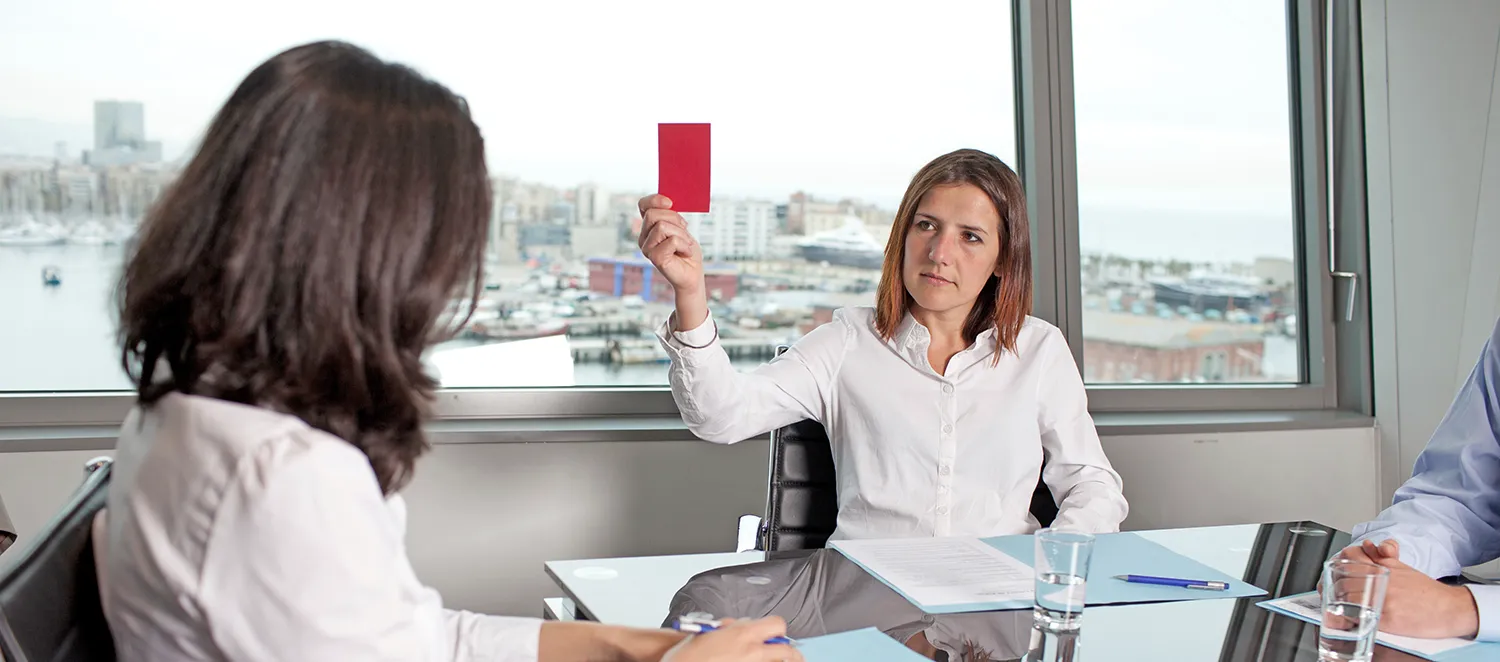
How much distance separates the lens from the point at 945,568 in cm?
146

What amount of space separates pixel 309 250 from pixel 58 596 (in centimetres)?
31

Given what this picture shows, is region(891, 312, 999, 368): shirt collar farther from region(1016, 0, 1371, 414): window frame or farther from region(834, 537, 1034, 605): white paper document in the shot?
region(1016, 0, 1371, 414): window frame

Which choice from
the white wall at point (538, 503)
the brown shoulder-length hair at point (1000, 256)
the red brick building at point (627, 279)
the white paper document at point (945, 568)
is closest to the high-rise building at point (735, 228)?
the red brick building at point (627, 279)

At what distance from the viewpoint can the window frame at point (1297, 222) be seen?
3023 millimetres

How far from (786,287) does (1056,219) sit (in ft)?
2.41

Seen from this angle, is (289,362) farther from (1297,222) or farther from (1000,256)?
(1297,222)

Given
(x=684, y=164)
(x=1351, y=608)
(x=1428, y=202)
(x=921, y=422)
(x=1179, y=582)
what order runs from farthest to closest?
(x=1428, y=202)
(x=921, y=422)
(x=684, y=164)
(x=1179, y=582)
(x=1351, y=608)

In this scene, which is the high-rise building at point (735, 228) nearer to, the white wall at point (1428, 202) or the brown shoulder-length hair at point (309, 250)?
the white wall at point (1428, 202)

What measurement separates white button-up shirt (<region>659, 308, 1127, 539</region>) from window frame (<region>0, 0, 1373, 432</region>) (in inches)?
33.8

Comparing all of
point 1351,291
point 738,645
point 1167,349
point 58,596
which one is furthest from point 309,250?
point 1351,291

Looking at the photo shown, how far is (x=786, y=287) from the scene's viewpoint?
2.92 metres

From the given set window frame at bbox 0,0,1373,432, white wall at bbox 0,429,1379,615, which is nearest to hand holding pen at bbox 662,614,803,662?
white wall at bbox 0,429,1379,615

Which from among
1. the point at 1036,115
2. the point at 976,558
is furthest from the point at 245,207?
the point at 1036,115

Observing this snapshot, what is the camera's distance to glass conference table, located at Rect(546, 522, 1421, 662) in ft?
3.80
